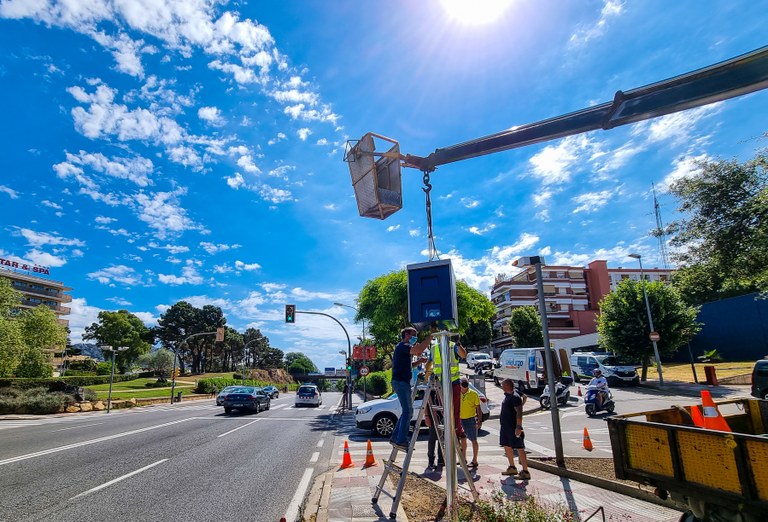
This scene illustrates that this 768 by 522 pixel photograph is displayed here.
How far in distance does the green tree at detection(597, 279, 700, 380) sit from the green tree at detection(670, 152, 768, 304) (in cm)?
853

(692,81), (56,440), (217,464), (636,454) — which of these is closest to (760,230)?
(692,81)

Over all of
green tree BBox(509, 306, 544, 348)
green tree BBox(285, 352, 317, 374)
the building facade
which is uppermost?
the building facade

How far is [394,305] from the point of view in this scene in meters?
23.8

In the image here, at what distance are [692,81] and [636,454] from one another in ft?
15.8

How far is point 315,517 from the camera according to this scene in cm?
498

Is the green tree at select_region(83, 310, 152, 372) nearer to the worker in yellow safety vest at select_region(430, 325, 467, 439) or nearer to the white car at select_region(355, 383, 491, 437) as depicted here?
the white car at select_region(355, 383, 491, 437)

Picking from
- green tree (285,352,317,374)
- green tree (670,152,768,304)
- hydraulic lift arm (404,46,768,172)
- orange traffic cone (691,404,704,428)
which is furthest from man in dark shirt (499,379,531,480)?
green tree (285,352,317,374)

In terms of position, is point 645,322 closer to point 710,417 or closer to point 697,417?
point 697,417

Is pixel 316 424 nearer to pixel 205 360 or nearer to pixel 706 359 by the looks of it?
pixel 706 359

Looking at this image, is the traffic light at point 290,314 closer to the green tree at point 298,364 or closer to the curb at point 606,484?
the curb at point 606,484

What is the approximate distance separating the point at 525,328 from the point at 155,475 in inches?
1967

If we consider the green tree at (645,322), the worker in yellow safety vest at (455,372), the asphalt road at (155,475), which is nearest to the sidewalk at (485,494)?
the asphalt road at (155,475)

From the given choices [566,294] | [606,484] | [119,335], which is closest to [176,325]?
[119,335]

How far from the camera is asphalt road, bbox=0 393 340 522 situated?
212 inches
